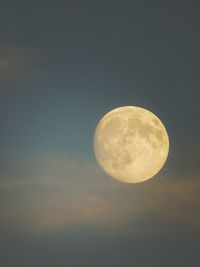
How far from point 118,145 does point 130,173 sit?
0.52 meters

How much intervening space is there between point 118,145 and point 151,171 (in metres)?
0.80

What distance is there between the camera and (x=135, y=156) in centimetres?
1198

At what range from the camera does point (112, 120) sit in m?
12.2

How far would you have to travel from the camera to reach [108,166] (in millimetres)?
12117

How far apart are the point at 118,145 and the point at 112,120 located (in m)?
0.47

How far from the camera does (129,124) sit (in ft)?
39.7

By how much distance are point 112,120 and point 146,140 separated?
62 centimetres

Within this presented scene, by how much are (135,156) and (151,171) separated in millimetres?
584

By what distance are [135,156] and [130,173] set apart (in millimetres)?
351

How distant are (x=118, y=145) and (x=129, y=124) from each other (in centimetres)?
37

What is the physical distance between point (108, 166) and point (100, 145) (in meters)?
0.33

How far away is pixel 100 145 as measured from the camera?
12.1 metres

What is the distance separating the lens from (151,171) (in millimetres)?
12438

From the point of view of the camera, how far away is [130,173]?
40.0ft
